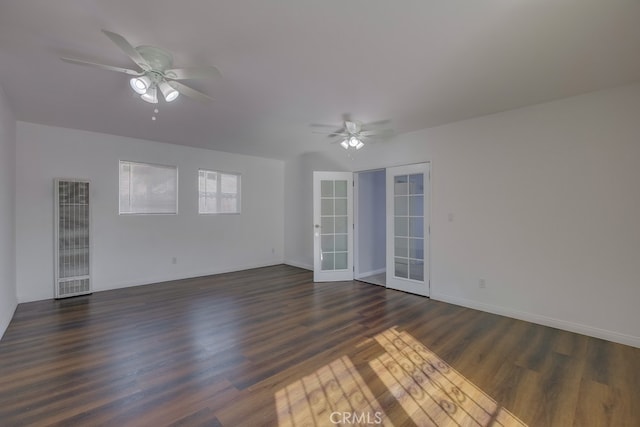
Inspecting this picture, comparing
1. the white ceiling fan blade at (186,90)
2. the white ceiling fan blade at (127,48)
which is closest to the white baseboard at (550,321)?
the white ceiling fan blade at (186,90)

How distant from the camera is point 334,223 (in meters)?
5.57

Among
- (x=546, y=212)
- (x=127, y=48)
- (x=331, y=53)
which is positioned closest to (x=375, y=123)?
(x=331, y=53)

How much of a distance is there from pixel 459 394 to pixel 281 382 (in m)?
1.32

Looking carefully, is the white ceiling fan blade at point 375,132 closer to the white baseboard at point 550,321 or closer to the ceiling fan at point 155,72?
the ceiling fan at point 155,72

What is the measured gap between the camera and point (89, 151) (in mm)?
4562

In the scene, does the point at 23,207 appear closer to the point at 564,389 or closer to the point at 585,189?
the point at 564,389

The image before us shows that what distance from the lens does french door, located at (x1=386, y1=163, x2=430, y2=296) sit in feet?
14.6

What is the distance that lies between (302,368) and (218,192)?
14.9ft

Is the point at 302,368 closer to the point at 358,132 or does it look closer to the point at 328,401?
the point at 328,401

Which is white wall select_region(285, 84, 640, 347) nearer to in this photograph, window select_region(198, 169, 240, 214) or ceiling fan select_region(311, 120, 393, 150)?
ceiling fan select_region(311, 120, 393, 150)

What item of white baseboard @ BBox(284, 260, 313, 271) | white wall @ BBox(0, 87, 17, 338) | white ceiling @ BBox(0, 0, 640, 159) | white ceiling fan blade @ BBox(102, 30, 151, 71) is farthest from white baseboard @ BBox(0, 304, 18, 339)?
white baseboard @ BBox(284, 260, 313, 271)

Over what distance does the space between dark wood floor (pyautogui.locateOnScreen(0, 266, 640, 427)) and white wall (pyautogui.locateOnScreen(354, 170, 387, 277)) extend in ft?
6.14

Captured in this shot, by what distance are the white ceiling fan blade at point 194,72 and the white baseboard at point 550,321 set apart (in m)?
4.01

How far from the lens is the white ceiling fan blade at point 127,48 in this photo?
1704 mm
